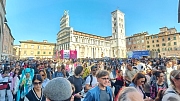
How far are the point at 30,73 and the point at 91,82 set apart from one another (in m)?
1.91

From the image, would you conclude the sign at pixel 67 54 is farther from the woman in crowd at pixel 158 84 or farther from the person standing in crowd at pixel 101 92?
the person standing in crowd at pixel 101 92

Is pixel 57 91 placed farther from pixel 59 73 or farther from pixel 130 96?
pixel 59 73

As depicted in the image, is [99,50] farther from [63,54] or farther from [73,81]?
[73,81]

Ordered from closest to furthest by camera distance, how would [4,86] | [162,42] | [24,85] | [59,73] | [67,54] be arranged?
1. [24,85]
2. [4,86]
3. [59,73]
4. [67,54]
5. [162,42]

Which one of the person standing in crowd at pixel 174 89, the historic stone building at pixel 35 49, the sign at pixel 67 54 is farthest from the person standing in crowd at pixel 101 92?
the historic stone building at pixel 35 49

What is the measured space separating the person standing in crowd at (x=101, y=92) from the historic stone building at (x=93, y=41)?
57185mm

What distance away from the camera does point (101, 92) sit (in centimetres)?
219

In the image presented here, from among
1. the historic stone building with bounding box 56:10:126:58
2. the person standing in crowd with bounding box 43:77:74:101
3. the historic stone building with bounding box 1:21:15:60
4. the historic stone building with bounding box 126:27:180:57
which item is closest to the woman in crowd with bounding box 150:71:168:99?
the person standing in crowd with bounding box 43:77:74:101

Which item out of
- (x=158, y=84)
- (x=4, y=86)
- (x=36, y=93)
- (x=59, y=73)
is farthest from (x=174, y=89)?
(x=4, y=86)

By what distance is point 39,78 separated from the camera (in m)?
2.54

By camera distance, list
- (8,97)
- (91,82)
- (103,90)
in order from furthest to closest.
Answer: (8,97), (91,82), (103,90)

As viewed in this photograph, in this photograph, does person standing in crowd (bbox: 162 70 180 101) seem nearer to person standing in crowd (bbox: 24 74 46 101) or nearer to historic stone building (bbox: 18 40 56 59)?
person standing in crowd (bbox: 24 74 46 101)

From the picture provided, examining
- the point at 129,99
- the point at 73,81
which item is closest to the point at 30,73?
the point at 73,81

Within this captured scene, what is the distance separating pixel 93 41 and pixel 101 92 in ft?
238
